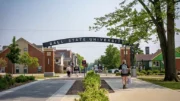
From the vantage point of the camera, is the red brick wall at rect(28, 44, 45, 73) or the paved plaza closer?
the paved plaza

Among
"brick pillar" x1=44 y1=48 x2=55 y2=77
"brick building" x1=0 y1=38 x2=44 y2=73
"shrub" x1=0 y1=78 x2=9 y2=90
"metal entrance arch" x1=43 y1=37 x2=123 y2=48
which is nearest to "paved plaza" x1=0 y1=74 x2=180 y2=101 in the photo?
"shrub" x1=0 y1=78 x2=9 y2=90

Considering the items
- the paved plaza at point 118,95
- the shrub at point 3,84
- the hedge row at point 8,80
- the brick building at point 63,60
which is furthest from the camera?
the brick building at point 63,60

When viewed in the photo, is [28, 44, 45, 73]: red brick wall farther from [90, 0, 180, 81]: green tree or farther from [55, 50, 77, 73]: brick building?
[90, 0, 180, 81]: green tree

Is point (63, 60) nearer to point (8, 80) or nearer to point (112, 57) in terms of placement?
point (112, 57)

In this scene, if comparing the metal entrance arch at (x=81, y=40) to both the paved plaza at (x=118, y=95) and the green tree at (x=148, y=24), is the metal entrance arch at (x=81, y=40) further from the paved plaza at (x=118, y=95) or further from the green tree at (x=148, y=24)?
the paved plaza at (x=118, y=95)

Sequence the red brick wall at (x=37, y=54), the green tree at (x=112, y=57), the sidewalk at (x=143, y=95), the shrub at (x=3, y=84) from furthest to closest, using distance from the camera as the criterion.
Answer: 1. the green tree at (x=112, y=57)
2. the red brick wall at (x=37, y=54)
3. the shrub at (x=3, y=84)
4. the sidewalk at (x=143, y=95)

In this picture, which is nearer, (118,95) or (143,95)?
(143,95)

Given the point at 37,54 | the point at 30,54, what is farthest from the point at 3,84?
the point at 30,54

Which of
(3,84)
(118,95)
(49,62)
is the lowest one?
(118,95)

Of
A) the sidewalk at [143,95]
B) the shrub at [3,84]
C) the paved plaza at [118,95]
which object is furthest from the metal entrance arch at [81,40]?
the sidewalk at [143,95]

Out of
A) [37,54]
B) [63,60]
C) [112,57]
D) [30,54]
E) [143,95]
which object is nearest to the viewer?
[143,95]

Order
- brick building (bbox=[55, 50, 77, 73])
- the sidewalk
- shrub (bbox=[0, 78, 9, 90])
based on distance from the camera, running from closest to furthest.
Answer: the sidewalk → shrub (bbox=[0, 78, 9, 90]) → brick building (bbox=[55, 50, 77, 73])

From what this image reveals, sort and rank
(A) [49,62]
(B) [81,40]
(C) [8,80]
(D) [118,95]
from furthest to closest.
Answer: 1. (A) [49,62]
2. (B) [81,40]
3. (C) [8,80]
4. (D) [118,95]

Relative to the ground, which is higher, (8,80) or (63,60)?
(63,60)
